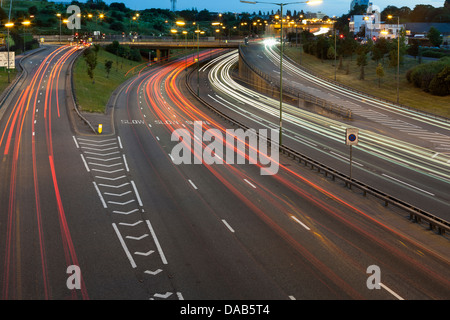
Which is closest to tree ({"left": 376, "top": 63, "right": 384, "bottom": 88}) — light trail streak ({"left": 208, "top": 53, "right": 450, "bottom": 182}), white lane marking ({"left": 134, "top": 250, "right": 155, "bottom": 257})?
light trail streak ({"left": 208, "top": 53, "right": 450, "bottom": 182})

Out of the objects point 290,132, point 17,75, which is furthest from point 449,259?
point 17,75

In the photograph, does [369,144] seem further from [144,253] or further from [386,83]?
[386,83]

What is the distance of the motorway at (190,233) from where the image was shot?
17734mm

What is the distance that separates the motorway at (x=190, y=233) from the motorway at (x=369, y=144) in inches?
167

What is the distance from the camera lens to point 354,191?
30703 millimetres

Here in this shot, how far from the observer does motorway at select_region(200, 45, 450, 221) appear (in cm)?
3303

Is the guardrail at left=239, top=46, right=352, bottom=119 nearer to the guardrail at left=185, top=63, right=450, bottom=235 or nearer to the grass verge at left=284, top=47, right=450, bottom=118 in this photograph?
the grass verge at left=284, top=47, right=450, bottom=118

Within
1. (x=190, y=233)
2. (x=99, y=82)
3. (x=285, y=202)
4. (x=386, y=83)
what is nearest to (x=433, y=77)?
(x=386, y=83)

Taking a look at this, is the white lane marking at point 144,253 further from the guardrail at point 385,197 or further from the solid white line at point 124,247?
the guardrail at point 385,197

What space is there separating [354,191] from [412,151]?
16.8 meters

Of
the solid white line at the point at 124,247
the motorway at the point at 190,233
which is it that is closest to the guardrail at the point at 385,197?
the motorway at the point at 190,233

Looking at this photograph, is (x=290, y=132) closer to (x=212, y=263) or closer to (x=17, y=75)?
(x=212, y=263)

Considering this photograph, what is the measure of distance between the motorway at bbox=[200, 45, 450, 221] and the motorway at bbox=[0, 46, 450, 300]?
4234 millimetres
